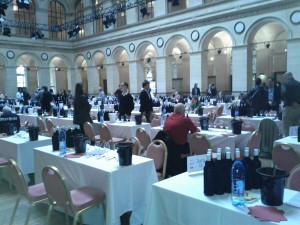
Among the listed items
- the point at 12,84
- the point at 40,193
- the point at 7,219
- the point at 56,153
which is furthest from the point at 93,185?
the point at 12,84

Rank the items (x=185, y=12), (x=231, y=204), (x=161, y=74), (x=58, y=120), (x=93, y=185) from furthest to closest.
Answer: (x=161, y=74)
(x=185, y=12)
(x=58, y=120)
(x=93, y=185)
(x=231, y=204)

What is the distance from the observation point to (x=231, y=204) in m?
2.28

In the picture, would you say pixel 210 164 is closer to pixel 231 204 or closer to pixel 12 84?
pixel 231 204

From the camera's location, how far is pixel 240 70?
17.0 metres

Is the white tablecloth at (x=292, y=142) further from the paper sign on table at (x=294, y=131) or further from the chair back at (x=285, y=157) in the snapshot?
the chair back at (x=285, y=157)

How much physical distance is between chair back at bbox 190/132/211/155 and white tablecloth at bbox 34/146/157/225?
4.93 ft

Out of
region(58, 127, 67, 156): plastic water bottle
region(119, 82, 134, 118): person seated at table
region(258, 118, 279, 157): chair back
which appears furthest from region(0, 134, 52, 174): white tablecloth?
region(258, 118, 279, 157): chair back

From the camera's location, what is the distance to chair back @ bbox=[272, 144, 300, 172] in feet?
12.3

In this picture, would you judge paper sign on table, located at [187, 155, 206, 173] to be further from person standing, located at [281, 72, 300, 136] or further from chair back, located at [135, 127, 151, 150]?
person standing, located at [281, 72, 300, 136]

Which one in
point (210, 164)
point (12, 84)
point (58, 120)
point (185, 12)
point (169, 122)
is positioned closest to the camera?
point (210, 164)

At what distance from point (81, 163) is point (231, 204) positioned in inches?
79.0

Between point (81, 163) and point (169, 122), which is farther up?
point (169, 122)

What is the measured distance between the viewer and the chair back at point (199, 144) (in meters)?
4.91

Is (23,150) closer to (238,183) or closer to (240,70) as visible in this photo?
(238,183)
